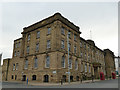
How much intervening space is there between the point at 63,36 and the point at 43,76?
10576mm

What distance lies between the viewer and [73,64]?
29.3 meters

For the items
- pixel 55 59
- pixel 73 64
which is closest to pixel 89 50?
pixel 73 64

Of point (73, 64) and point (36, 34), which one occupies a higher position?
point (36, 34)

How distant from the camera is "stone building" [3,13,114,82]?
24.9m

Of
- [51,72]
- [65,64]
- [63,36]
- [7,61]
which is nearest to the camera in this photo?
[51,72]

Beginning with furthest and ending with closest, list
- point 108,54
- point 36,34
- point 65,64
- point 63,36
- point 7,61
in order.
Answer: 1. point 108,54
2. point 7,61
3. point 36,34
4. point 63,36
5. point 65,64

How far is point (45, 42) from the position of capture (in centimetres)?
2788

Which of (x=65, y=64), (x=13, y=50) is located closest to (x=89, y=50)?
(x=65, y=64)

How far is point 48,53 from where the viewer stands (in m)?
26.2

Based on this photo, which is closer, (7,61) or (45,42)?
(45,42)

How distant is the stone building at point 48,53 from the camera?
81.7 ft

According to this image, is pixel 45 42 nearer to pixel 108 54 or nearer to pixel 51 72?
pixel 51 72

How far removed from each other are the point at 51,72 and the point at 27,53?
36.6 feet

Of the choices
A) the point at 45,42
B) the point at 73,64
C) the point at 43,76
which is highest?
the point at 45,42
